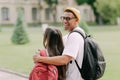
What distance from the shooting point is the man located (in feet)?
12.4

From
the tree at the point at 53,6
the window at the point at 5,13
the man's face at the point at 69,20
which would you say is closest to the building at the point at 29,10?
the window at the point at 5,13

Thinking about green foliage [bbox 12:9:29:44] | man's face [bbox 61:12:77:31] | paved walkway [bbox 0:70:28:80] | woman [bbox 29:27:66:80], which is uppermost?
man's face [bbox 61:12:77:31]

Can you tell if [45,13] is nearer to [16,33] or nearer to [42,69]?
[16,33]

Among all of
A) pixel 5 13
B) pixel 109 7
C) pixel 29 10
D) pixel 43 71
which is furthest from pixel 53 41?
pixel 29 10

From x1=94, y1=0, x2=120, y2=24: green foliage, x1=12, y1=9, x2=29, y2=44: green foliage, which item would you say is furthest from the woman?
x1=94, y1=0, x2=120, y2=24: green foliage

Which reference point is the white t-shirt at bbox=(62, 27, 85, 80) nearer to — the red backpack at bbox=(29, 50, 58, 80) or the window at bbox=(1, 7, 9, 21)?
the red backpack at bbox=(29, 50, 58, 80)

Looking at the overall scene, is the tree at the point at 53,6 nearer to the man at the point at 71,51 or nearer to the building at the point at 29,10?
the building at the point at 29,10

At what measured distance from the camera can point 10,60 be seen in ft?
48.9

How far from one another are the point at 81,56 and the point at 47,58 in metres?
0.32

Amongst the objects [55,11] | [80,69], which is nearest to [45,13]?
[55,11]

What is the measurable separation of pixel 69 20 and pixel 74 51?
0.32 meters

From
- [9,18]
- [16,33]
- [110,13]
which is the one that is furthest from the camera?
[9,18]

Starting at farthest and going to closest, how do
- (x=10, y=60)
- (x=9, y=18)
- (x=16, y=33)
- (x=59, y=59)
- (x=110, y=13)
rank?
(x=9, y=18)
(x=110, y=13)
(x=16, y=33)
(x=10, y=60)
(x=59, y=59)

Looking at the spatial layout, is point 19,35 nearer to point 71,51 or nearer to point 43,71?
Answer: point 43,71
